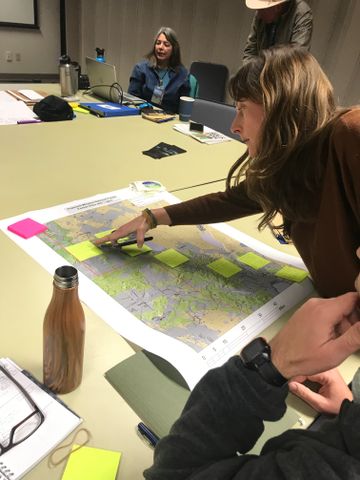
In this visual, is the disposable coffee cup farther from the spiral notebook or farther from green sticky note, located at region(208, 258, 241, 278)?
the spiral notebook

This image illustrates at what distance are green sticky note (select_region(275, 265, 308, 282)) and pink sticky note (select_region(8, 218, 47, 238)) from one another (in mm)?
610

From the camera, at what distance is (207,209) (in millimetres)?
1075

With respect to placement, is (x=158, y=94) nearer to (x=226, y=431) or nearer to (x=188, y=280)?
(x=188, y=280)

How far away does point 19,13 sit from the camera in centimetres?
444

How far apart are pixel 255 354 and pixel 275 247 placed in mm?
634

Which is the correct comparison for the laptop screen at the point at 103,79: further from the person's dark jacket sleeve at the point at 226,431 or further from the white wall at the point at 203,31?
the person's dark jacket sleeve at the point at 226,431

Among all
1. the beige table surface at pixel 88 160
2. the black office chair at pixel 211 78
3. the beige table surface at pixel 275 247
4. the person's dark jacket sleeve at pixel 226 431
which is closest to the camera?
the person's dark jacket sleeve at pixel 226 431

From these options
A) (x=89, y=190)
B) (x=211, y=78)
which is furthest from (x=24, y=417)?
(x=211, y=78)

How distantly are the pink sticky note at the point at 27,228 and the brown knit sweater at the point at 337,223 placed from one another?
638 mm

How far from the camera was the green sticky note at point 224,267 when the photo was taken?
95cm

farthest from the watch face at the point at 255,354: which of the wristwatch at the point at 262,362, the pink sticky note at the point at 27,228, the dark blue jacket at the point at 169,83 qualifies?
the dark blue jacket at the point at 169,83

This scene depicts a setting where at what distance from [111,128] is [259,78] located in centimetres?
120

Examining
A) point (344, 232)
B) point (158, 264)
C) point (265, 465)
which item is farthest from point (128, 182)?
point (265, 465)

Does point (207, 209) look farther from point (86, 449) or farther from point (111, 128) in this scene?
point (111, 128)
